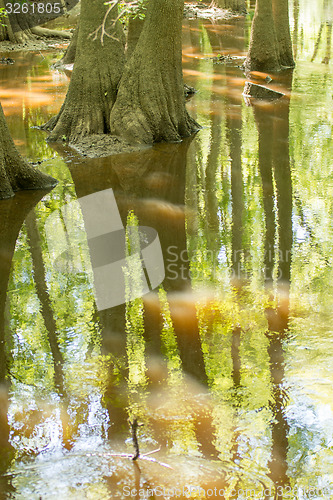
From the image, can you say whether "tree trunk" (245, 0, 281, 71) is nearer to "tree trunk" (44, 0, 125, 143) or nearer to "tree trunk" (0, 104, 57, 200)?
"tree trunk" (44, 0, 125, 143)

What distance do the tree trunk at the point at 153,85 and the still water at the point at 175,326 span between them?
0.55m

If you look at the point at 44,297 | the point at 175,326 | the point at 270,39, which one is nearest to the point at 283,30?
the point at 270,39

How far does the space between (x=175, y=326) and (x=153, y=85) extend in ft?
21.6

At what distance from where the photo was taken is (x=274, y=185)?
9656 millimetres

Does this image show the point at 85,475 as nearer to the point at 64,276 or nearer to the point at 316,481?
the point at 316,481

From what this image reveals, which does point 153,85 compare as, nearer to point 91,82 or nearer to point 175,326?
point 91,82

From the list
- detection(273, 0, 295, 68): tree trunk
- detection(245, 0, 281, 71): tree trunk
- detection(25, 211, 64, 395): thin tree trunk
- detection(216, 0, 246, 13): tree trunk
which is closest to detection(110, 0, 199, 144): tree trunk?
detection(25, 211, 64, 395): thin tree trunk

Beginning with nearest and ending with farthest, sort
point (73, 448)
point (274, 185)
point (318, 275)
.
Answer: point (73, 448) < point (318, 275) < point (274, 185)

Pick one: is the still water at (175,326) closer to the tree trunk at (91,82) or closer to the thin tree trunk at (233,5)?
the tree trunk at (91,82)

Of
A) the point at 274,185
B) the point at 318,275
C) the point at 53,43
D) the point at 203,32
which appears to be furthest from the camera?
the point at 203,32

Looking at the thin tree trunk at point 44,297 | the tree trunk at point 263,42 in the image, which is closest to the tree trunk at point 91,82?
the thin tree trunk at point 44,297

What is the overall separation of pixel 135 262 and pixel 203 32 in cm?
2083

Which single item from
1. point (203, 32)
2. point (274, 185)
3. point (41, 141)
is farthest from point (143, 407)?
point (203, 32)

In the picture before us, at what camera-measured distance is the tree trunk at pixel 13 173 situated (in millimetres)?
9039
